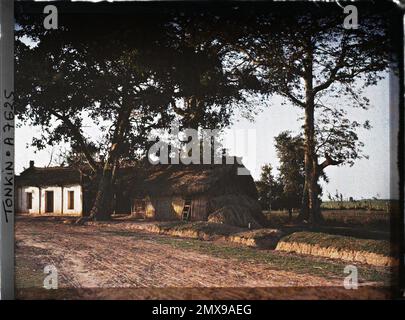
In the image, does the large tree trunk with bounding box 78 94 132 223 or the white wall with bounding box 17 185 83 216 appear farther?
the large tree trunk with bounding box 78 94 132 223

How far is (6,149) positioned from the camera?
7.14m

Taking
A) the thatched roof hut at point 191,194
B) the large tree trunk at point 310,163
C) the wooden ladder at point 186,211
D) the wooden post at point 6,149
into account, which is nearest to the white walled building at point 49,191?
the wooden post at point 6,149

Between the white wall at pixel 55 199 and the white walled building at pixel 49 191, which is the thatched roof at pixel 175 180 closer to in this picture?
the white walled building at pixel 49 191

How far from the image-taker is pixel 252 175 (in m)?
7.27

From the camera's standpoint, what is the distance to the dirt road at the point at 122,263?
6969 mm

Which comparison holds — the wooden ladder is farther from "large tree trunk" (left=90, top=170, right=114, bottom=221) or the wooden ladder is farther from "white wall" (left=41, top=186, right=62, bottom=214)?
"white wall" (left=41, top=186, right=62, bottom=214)

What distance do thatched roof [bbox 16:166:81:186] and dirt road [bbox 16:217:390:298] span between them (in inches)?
22.9

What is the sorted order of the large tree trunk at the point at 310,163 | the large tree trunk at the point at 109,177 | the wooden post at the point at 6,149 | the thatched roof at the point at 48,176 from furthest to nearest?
1. the large tree trunk at the point at 109,177
2. the large tree trunk at the point at 310,163
3. the thatched roof at the point at 48,176
4. the wooden post at the point at 6,149

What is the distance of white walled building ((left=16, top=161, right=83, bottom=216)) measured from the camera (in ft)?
23.7

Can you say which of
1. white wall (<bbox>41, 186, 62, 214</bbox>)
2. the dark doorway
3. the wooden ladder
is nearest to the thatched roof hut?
the wooden ladder

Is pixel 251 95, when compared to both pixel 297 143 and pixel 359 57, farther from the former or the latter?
pixel 359 57

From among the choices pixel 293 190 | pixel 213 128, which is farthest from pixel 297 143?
pixel 213 128

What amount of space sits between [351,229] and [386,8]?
335cm

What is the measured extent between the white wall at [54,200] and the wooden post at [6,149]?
0.16 m
